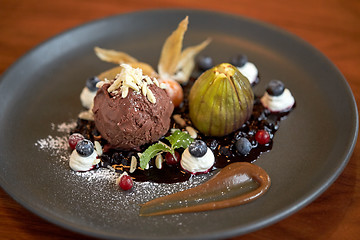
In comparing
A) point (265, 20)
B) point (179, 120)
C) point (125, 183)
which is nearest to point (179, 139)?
point (179, 120)

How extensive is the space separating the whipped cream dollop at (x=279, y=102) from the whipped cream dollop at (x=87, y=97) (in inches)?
36.0

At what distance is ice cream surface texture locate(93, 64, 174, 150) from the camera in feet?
6.21

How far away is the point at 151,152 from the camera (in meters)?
1.90

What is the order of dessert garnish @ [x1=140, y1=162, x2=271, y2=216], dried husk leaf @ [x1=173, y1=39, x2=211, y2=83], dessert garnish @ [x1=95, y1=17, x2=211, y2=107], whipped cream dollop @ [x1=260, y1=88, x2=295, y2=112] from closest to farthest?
1. dessert garnish @ [x1=140, y1=162, x2=271, y2=216]
2. whipped cream dollop @ [x1=260, y1=88, x2=295, y2=112]
3. dessert garnish @ [x1=95, y1=17, x2=211, y2=107]
4. dried husk leaf @ [x1=173, y1=39, x2=211, y2=83]

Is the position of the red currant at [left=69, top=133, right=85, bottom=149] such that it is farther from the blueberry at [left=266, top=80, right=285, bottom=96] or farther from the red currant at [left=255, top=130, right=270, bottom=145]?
the blueberry at [left=266, top=80, right=285, bottom=96]

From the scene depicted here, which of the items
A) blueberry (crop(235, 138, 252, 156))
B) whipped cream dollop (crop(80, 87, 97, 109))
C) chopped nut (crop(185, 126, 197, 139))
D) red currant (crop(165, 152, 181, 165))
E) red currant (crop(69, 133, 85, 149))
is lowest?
red currant (crop(165, 152, 181, 165))

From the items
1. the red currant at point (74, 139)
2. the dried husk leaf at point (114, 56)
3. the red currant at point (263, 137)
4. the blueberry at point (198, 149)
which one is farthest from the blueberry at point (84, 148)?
the red currant at point (263, 137)

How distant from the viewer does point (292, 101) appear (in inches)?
86.2

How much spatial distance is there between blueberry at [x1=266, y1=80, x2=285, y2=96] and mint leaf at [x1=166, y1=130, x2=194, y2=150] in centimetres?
51

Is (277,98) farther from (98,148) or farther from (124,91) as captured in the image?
(98,148)

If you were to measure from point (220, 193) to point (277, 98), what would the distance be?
2.19ft

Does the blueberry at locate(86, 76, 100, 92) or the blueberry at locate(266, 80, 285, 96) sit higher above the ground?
the blueberry at locate(86, 76, 100, 92)

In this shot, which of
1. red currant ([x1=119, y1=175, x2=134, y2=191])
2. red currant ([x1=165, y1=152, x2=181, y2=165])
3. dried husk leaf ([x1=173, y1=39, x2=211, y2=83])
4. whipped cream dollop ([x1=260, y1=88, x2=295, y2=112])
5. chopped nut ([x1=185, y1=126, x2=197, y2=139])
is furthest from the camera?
dried husk leaf ([x1=173, y1=39, x2=211, y2=83])

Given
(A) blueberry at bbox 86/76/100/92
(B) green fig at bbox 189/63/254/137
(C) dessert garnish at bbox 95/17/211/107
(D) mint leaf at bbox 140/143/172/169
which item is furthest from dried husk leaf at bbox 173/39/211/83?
(D) mint leaf at bbox 140/143/172/169
